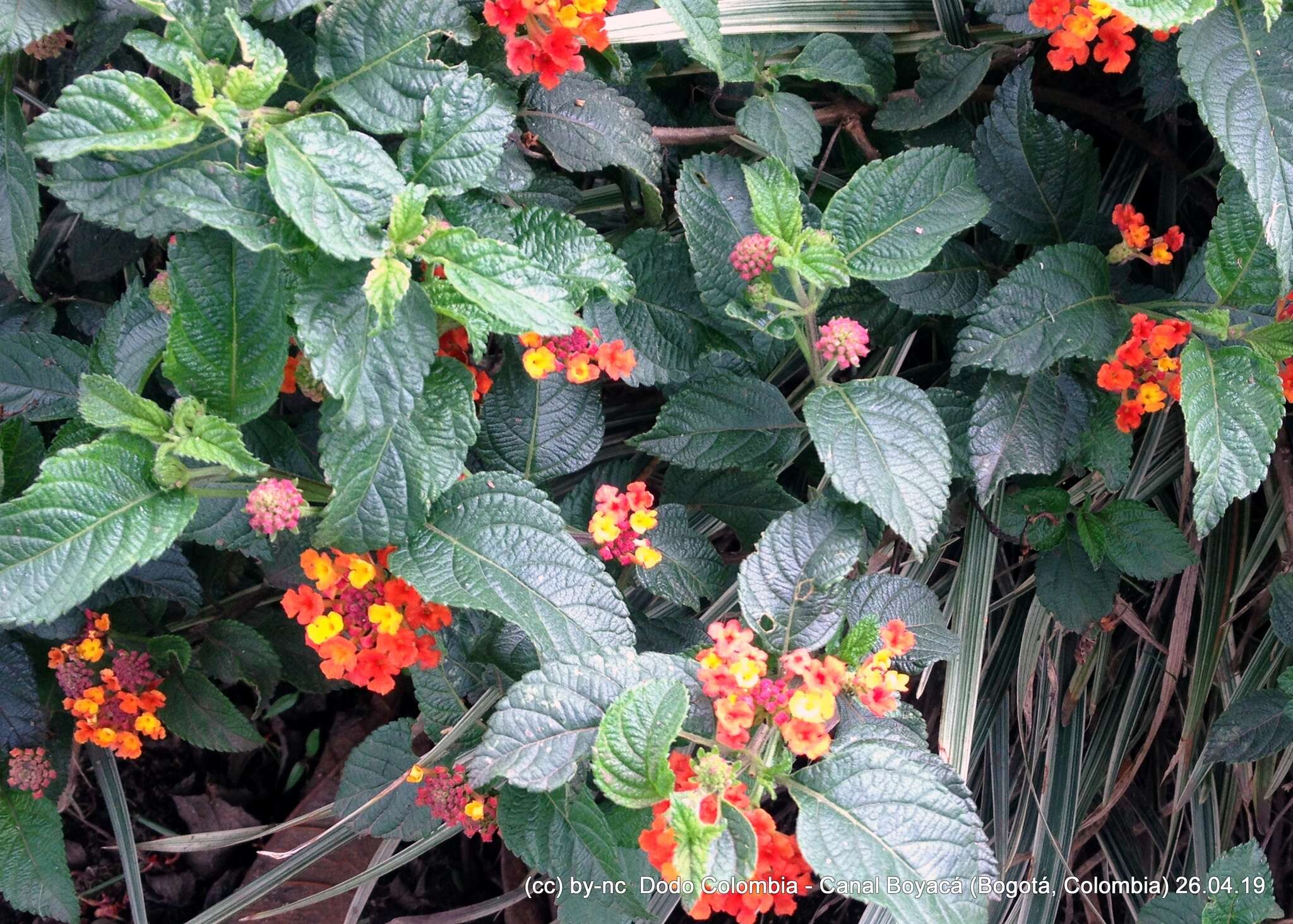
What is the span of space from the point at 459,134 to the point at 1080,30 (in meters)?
0.85

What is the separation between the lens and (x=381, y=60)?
1131 mm

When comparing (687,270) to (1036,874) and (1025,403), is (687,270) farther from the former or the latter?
(1036,874)

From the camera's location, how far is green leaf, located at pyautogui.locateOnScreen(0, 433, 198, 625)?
0.99m

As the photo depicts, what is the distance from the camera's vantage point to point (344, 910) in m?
1.83

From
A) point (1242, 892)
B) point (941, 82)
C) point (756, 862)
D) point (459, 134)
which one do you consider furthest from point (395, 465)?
point (1242, 892)

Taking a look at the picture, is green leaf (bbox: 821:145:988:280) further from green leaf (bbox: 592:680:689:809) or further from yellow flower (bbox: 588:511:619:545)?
green leaf (bbox: 592:680:689:809)

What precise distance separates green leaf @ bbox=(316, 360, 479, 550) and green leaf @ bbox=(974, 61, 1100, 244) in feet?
2.94

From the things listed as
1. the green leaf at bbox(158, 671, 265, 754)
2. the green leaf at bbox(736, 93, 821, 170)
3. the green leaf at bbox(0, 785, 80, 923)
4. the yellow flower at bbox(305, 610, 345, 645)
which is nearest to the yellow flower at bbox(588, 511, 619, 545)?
the yellow flower at bbox(305, 610, 345, 645)

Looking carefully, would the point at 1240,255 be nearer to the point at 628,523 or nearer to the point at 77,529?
the point at 628,523

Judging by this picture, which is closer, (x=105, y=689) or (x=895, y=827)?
(x=895, y=827)

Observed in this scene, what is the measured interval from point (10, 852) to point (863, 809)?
4.26 ft

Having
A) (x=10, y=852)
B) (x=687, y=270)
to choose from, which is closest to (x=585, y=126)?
(x=687, y=270)

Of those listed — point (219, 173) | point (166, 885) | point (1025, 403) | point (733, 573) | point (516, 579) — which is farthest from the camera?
point (166, 885)

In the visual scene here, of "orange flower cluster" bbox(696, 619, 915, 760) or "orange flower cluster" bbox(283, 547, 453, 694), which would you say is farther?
"orange flower cluster" bbox(283, 547, 453, 694)
